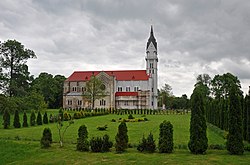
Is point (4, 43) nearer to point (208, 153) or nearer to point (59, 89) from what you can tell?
point (59, 89)

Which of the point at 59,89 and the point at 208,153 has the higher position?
the point at 59,89

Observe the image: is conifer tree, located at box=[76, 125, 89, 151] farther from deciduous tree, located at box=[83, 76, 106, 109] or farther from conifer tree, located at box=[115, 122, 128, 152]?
deciduous tree, located at box=[83, 76, 106, 109]

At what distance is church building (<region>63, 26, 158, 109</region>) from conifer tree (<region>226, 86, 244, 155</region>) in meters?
60.2

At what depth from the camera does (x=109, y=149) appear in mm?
14539

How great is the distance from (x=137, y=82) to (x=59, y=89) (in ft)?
84.5

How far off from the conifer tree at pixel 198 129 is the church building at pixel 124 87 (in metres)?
59.7

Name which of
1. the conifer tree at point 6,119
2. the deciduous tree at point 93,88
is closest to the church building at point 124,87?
the deciduous tree at point 93,88

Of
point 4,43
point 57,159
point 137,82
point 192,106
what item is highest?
point 4,43

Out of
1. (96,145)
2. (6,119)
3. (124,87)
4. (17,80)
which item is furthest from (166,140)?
(124,87)

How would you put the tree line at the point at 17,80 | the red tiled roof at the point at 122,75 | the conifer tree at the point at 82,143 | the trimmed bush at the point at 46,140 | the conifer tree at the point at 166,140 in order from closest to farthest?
1. the conifer tree at the point at 166,140
2. the conifer tree at the point at 82,143
3. the trimmed bush at the point at 46,140
4. the tree line at the point at 17,80
5. the red tiled roof at the point at 122,75

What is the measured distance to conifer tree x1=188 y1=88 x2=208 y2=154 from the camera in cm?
1309

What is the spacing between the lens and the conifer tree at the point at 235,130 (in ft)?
42.4

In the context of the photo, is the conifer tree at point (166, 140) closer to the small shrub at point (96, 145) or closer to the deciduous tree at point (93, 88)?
the small shrub at point (96, 145)

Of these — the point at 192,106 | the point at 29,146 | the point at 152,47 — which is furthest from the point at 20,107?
the point at 152,47
